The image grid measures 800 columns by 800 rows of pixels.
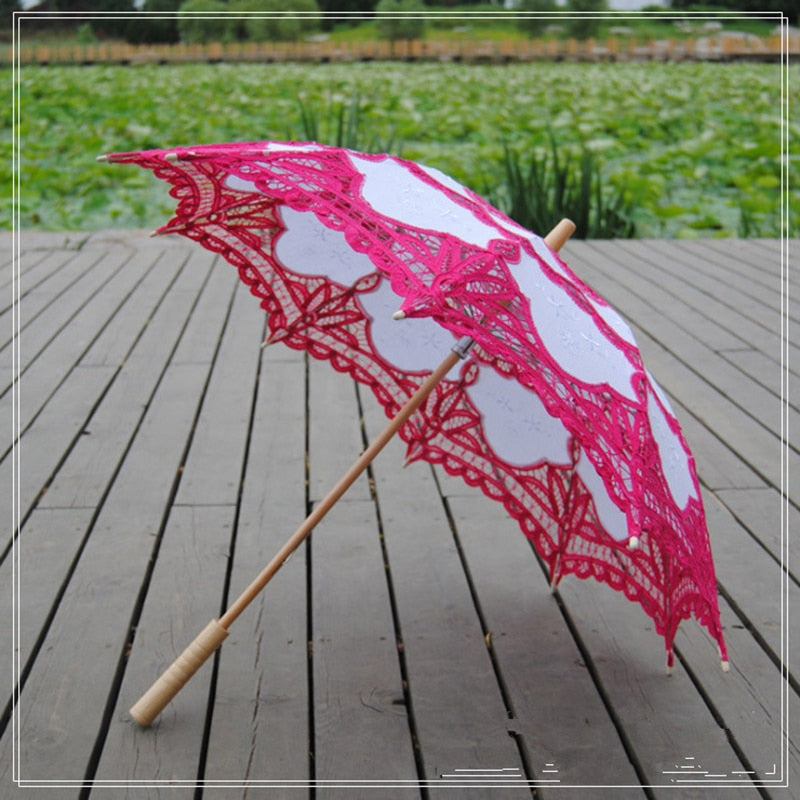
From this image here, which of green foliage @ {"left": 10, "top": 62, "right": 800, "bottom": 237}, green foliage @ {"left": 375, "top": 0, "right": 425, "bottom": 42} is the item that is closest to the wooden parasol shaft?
green foliage @ {"left": 10, "top": 62, "right": 800, "bottom": 237}

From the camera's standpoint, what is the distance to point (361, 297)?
1682 millimetres

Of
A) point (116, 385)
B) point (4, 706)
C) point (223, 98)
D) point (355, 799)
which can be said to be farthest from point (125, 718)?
point (223, 98)

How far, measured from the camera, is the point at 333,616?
1661mm

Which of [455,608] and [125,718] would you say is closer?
[125,718]

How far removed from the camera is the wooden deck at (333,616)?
134cm

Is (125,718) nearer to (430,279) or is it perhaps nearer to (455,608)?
(455,608)

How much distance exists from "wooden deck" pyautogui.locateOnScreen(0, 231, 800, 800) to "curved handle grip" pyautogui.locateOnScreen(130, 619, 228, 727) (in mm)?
34

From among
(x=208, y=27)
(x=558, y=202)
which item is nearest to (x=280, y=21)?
(x=208, y=27)

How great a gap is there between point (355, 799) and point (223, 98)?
7.19 m

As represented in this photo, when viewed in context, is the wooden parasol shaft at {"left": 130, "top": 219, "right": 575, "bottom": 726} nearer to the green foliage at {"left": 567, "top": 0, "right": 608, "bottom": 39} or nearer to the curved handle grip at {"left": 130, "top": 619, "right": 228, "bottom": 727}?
the curved handle grip at {"left": 130, "top": 619, "right": 228, "bottom": 727}

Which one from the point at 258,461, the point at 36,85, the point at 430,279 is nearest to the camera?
the point at 430,279

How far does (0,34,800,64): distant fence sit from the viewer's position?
38.0 ft

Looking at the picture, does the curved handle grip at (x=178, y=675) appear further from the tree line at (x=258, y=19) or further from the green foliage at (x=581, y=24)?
the green foliage at (x=581, y=24)

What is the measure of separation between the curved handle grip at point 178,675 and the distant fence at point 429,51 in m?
10.5
